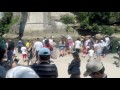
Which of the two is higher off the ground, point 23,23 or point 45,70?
point 23,23

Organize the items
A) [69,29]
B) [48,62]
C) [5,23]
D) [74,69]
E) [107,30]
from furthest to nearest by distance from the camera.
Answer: [69,29], [5,23], [107,30], [74,69], [48,62]

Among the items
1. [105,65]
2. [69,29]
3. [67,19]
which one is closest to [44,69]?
[105,65]

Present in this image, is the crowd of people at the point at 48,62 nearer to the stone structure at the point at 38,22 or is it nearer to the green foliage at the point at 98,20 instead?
the green foliage at the point at 98,20

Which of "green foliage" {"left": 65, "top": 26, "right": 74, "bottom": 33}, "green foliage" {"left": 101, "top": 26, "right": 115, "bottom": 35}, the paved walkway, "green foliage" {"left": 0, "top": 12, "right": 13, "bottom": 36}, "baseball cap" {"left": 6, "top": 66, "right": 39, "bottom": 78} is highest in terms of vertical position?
"green foliage" {"left": 0, "top": 12, "right": 13, "bottom": 36}

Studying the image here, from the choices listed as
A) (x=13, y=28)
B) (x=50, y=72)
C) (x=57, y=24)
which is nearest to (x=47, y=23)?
(x=57, y=24)

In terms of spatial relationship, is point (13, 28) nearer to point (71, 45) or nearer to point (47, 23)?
point (47, 23)

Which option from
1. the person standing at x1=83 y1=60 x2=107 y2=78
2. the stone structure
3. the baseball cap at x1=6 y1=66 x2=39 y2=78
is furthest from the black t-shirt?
the stone structure

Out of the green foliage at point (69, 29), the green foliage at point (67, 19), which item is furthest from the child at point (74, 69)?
the green foliage at point (67, 19)

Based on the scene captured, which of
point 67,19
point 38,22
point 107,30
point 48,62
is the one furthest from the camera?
point 67,19

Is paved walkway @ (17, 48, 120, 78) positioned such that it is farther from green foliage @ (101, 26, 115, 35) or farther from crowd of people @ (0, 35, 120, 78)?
green foliage @ (101, 26, 115, 35)

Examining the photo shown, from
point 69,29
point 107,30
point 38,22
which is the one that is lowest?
point 107,30

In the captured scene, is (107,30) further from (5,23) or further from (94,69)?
(94,69)

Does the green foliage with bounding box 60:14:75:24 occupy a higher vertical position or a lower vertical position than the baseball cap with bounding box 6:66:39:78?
higher
